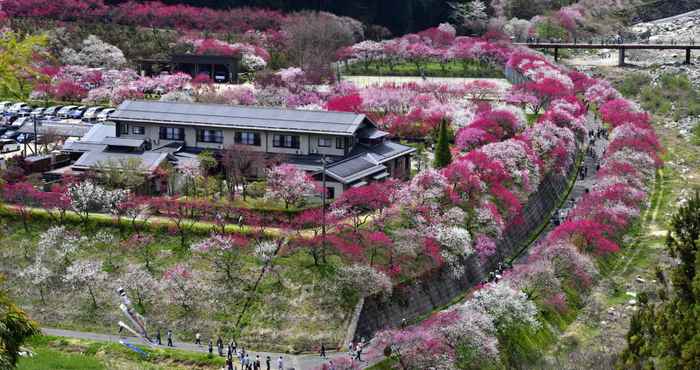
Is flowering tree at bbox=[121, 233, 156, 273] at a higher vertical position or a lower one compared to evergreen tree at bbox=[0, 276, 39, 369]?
lower

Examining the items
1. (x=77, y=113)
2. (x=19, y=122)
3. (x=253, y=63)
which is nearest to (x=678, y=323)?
(x=19, y=122)

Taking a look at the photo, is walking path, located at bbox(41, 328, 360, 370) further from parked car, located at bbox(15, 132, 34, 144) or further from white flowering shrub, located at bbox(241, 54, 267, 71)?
white flowering shrub, located at bbox(241, 54, 267, 71)

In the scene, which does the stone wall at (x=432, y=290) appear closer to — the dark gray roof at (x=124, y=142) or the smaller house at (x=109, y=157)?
the smaller house at (x=109, y=157)

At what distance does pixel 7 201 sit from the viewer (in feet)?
132

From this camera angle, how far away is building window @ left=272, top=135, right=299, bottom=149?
1796 inches

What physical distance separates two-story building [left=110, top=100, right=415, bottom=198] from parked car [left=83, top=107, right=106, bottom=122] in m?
11.2

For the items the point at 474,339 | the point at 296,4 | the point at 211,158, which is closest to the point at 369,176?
the point at 211,158

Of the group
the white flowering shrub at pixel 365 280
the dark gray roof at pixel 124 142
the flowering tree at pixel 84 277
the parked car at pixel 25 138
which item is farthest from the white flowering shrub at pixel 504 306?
the parked car at pixel 25 138

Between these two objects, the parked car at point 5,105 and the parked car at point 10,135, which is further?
the parked car at point 5,105

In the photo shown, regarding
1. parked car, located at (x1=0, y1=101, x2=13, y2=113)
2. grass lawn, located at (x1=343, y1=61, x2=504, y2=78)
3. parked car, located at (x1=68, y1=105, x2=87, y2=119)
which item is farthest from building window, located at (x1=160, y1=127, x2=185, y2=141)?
grass lawn, located at (x1=343, y1=61, x2=504, y2=78)

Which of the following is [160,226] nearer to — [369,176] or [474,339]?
[369,176]

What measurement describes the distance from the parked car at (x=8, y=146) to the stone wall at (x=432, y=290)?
1046 inches

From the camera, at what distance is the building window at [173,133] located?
47.4 meters

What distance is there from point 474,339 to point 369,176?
13624 mm
